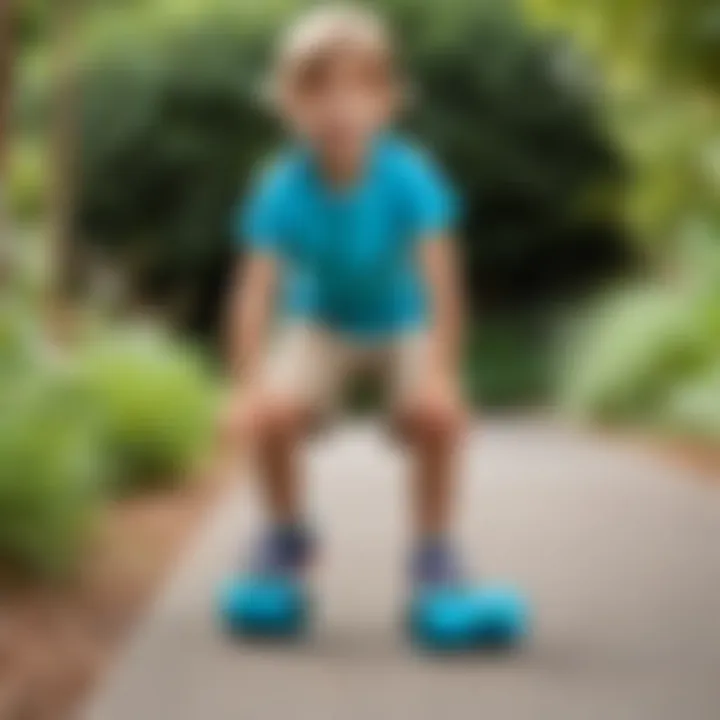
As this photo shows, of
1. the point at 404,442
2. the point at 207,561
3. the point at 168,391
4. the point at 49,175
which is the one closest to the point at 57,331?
the point at 168,391

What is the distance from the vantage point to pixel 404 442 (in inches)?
147

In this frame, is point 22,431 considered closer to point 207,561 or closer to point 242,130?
point 207,561

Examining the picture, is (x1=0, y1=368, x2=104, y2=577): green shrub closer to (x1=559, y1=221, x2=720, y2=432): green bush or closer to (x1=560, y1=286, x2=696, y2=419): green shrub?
(x1=559, y1=221, x2=720, y2=432): green bush

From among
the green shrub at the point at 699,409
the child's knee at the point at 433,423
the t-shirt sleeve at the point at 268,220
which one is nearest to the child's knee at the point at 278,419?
the child's knee at the point at 433,423

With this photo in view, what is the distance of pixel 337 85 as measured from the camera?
12.1ft

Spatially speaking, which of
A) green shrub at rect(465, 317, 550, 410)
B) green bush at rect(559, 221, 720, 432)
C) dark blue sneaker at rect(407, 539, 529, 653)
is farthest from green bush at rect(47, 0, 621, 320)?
dark blue sneaker at rect(407, 539, 529, 653)

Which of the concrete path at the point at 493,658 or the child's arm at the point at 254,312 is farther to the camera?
the child's arm at the point at 254,312

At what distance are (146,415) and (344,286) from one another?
202 centimetres

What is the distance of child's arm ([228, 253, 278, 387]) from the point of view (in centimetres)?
370

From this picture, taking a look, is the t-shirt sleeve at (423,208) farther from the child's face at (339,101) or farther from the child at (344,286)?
the child's face at (339,101)

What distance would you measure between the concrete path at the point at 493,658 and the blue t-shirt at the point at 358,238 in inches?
24.3

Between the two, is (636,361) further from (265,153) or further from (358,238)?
(358,238)

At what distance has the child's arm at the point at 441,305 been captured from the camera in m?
3.67

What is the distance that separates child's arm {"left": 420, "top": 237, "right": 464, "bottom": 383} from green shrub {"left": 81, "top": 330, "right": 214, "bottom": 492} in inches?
68.3
